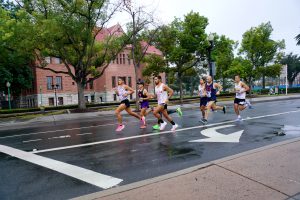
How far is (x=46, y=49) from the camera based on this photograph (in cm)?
2356

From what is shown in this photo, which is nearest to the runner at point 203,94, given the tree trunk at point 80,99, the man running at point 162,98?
the man running at point 162,98

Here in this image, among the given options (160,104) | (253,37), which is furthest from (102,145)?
(253,37)

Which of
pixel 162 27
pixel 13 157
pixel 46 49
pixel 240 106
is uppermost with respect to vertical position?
pixel 162 27

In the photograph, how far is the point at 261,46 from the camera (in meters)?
42.7

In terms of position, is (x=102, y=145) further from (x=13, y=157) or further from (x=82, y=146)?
(x=13, y=157)

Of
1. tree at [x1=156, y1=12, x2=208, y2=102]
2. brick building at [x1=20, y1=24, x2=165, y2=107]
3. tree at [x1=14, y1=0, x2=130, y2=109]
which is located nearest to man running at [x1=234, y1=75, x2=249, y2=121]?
tree at [x1=14, y1=0, x2=130, y2=109]

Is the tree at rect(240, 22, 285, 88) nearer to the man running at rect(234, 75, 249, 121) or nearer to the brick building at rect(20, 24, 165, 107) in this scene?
the brick building at rect(20, 24, 165, 107)

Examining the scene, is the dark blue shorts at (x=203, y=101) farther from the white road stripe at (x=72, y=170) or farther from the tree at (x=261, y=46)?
the tree at (x=261, y=46)

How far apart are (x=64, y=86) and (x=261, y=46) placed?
3463cm

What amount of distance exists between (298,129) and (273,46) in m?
38.3

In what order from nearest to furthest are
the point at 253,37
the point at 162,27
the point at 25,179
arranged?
the point at 25,179 < the point at 162,27 < the point at 253,37

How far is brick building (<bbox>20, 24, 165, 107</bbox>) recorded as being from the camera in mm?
47719

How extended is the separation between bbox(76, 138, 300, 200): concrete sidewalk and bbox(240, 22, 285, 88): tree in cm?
4137

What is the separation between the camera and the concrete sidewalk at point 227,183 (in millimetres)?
3674
